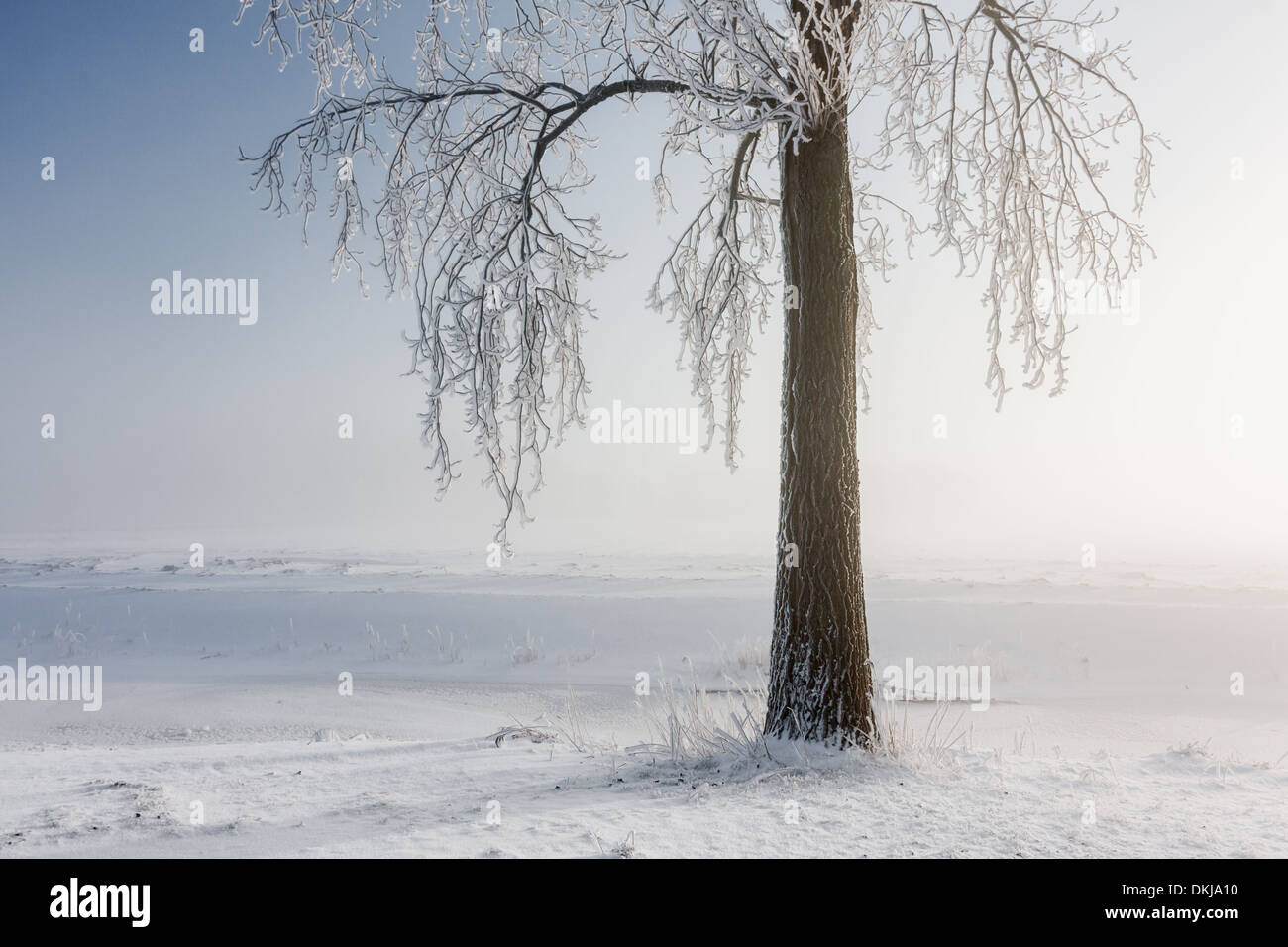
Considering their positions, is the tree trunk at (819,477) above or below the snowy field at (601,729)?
above

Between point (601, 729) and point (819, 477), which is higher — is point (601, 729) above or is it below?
below

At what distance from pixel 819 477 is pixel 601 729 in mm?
3939

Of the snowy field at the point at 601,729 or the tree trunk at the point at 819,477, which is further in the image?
the tree trunk at the point at 819,477

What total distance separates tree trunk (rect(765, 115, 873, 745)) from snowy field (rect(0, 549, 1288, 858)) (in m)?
0.39

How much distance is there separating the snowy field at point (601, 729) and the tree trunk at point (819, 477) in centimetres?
39

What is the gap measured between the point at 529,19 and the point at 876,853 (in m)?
7.48

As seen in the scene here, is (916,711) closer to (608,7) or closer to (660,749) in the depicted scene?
(660,749)

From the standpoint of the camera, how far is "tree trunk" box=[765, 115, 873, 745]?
555 cm

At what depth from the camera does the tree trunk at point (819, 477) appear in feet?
18.2

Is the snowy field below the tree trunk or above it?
below

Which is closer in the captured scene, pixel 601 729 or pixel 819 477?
pixel 819 477

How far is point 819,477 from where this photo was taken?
5.64m

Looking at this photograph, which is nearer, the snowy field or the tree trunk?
the snowy field
